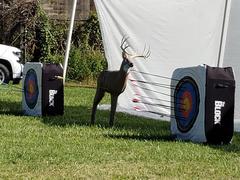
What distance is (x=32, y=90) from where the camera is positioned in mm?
10742

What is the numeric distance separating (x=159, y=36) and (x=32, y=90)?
2.53 metres

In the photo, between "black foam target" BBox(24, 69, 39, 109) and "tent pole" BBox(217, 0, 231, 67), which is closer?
"tent pole" BBox(217, 0, 231, 67)

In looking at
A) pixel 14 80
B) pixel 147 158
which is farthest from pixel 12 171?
pixel 14 80

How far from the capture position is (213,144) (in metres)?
7.86

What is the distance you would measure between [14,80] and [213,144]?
36.3ft

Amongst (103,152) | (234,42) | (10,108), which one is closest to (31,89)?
(10,108)

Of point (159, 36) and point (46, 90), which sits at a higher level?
point (159, 36)

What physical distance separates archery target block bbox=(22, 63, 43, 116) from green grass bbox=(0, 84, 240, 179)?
0.54 meters

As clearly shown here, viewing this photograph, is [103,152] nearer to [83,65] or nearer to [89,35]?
[83,65]

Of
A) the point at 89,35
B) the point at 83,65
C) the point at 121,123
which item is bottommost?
the point at 83,65

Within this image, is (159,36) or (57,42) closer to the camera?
(159,36)

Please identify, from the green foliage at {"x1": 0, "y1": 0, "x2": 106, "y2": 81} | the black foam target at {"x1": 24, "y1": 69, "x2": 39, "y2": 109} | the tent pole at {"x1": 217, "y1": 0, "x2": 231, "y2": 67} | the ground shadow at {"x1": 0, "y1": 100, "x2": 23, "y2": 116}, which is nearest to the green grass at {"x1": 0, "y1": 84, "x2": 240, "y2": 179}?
the black foam target at {"x1": 24, "y1": 69, "x2": 39, "y2": 109}

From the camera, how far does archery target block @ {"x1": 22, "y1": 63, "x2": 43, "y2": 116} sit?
412 inches

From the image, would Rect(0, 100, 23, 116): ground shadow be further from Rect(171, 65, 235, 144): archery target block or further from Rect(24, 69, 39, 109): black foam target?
Rect(171, 65, 235, 144): archery target block
